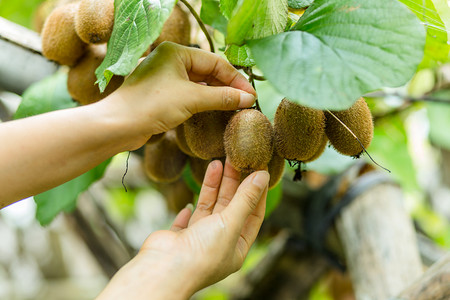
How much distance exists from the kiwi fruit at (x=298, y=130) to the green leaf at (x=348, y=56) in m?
0.09

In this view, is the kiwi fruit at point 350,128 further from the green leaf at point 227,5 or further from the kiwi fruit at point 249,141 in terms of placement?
the green leaf at point 227,5

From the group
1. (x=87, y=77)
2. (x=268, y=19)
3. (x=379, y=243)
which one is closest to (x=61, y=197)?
(x=87, y=77)

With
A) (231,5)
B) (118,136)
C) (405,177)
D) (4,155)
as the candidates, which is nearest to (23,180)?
(4,155)

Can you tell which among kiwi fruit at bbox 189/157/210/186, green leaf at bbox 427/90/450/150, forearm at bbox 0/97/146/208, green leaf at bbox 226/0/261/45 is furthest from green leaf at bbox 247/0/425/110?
green leaf at bbox 427/90/450/150

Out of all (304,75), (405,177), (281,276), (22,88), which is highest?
(304,75)

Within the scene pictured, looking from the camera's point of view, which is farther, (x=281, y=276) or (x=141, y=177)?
(x=141, y=177)

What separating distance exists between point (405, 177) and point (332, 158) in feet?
1.69

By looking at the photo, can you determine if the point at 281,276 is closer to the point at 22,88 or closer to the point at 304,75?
the point at 22,88

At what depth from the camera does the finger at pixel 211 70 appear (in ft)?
2.29

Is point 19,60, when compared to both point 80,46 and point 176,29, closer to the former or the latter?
point 80,46

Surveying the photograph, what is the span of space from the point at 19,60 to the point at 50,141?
0.60 meters

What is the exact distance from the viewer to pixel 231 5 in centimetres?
70

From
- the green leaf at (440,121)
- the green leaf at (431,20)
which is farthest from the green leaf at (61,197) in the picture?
the green leaf at (440,121)

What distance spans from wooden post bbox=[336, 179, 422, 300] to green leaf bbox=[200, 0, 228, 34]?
0.69 m
